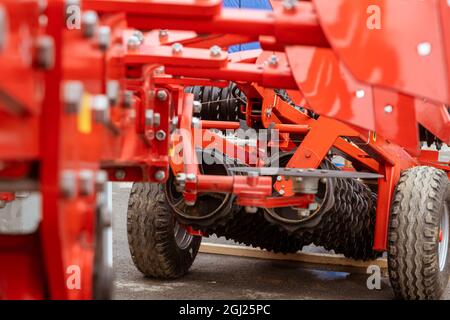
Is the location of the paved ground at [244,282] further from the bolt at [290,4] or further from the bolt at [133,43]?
the bolt at [290,4]

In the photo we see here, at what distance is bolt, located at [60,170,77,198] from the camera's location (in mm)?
1314

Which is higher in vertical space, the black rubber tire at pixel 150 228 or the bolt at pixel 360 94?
the bolt at pixel 360 94

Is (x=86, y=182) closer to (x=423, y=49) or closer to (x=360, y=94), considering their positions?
(x=423, y=49)

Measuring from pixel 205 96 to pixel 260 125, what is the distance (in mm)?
1106

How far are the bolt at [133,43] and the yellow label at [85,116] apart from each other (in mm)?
925

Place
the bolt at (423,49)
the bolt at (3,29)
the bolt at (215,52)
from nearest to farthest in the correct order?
the bolt at (3,29)
the bolt at (423,49)
the bolt at (215,52)

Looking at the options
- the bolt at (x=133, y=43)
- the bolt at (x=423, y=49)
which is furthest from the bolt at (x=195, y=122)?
the bolt at (x=423, y=49)

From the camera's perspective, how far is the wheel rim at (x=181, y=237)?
15.1ft

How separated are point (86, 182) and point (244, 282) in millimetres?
3336

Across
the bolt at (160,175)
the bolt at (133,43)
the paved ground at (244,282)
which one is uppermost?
the bolt at (133,43)

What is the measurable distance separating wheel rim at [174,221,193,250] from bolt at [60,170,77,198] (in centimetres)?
324

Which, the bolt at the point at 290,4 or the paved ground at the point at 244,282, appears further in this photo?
the paved ground at the point at 244,282

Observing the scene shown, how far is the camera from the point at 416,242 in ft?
12.5

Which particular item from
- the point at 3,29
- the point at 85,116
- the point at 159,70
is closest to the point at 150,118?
the point at 159,70
